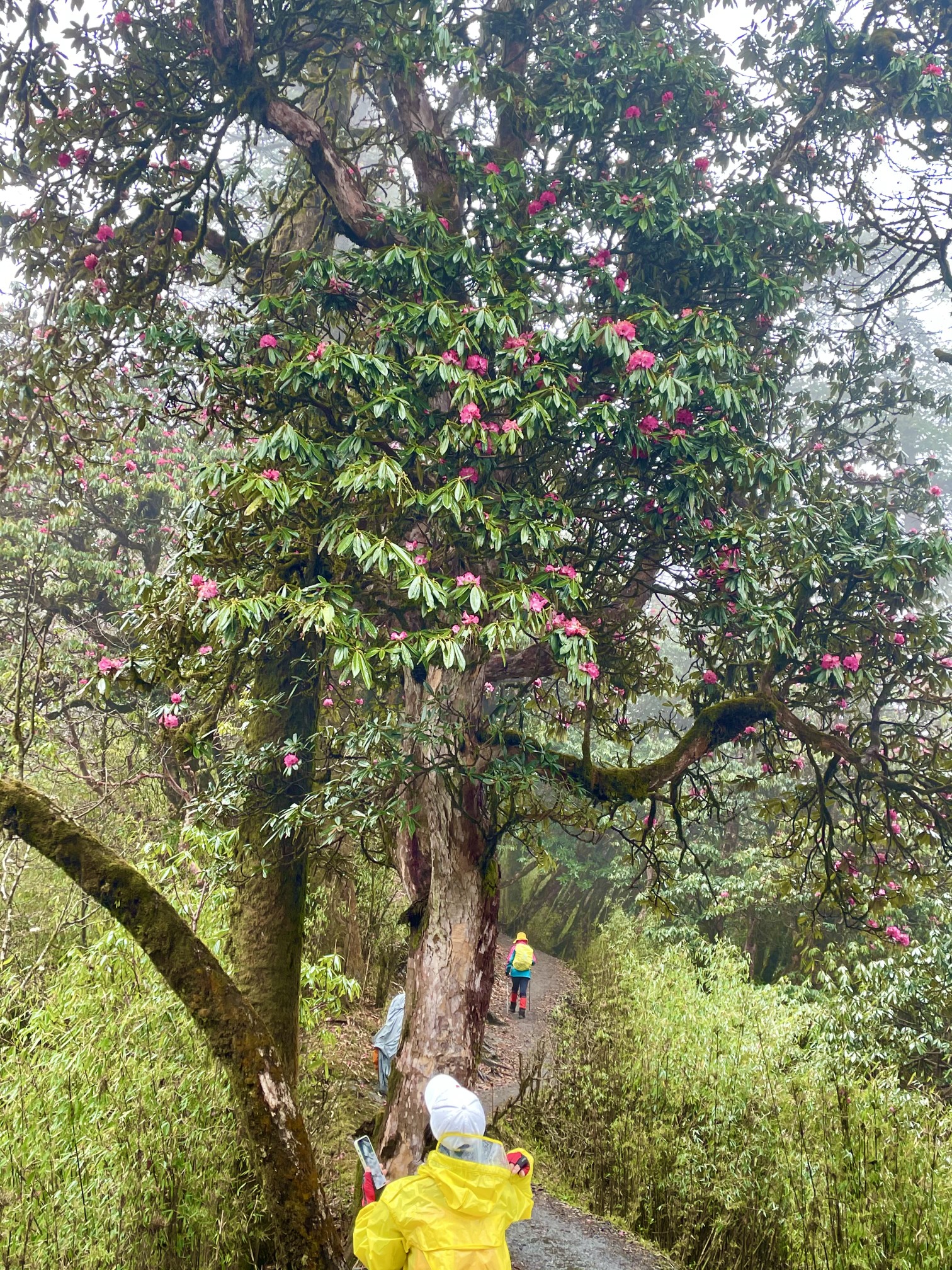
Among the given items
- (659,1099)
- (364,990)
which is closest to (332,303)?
(659,1099)

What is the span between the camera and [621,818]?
270 inches

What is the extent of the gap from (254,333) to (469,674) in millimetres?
2749

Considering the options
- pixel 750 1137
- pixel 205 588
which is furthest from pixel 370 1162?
pixel 750 1137

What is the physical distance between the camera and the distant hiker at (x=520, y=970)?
1166 cm

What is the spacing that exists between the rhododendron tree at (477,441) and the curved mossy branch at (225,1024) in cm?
8

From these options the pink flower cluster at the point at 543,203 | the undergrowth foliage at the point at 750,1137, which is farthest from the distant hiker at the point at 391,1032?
the pink flower cluster at the point at 543,203

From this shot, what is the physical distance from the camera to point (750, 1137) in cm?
564

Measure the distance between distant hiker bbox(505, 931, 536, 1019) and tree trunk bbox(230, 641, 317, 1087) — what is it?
576cm

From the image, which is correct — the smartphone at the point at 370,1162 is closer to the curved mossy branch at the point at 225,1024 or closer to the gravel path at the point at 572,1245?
the curved mossy branch at the point at 225,1024

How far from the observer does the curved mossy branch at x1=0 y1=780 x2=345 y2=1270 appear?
11.8 ft

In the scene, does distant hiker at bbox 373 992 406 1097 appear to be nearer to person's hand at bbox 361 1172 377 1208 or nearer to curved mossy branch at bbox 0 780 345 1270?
curved mossy branch at bbox 0 780 345 1270

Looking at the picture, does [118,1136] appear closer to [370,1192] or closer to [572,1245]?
[370,1192]

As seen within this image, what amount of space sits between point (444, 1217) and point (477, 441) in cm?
367

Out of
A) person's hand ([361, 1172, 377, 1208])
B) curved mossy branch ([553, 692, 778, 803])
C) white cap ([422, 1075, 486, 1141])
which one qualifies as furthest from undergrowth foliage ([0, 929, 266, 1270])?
curved mossy branch ([553, 692, 778, 803])
